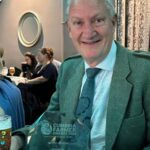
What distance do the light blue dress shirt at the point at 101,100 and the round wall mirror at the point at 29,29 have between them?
4.59 meters

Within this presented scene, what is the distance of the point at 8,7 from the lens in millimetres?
6422

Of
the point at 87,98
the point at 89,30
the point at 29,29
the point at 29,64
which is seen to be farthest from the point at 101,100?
the point at 29,29

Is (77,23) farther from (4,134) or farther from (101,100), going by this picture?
(4,134)

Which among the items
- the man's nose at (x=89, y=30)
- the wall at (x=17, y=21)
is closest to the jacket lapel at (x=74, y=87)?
the man's nose at (x=89, y=30)

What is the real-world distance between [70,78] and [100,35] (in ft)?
0.88

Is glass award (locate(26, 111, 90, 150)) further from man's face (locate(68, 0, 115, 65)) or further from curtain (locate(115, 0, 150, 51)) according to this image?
curtain (locate(115, 0, 150, 51))

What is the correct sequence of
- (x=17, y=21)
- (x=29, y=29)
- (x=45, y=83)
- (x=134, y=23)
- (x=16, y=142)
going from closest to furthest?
(x=16, y=142)
(x=134, y=23)
(x=45, y=83)
(x=29, y=29)
(x=17, y=21)

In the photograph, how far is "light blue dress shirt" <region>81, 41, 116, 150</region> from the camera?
3.81ft

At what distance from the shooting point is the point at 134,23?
3.92m

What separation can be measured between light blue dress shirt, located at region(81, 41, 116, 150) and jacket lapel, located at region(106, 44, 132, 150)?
39mm

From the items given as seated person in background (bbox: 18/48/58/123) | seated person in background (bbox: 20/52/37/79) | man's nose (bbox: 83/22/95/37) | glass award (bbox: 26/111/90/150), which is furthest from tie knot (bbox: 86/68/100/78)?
seated person in background (bbox: 20/52/37/79)

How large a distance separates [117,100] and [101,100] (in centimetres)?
7

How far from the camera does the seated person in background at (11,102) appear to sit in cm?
152

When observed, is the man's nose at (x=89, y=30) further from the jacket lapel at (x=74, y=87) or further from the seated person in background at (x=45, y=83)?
the seated person in background at (x=45, y=83)
